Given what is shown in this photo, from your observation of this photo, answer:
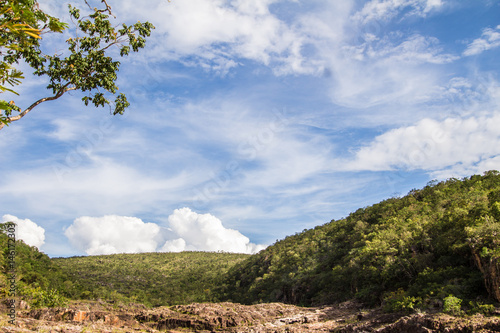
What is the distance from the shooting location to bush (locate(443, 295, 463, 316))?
59.2 feet

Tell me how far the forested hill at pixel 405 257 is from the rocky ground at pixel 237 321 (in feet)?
11.9

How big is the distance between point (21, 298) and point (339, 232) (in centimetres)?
5488

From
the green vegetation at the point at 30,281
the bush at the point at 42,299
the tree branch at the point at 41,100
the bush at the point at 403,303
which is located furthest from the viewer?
the bush at the point at 42,299

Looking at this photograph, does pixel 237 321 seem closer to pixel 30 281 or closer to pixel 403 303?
pixel 403 303

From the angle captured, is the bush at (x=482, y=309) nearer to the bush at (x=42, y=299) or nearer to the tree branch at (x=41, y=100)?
the tree branch at (x=41, y=100)

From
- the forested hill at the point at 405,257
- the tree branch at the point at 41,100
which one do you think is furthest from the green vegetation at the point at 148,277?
the tree branch at the point at 41,100

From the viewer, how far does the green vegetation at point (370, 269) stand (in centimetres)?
2159

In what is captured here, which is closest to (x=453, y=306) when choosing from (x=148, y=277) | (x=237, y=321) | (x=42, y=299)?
(x=237, y=321)

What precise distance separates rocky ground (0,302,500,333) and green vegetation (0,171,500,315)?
2.22m

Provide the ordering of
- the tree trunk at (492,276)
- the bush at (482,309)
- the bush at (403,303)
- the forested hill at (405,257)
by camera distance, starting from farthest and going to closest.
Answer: the bush at (403,303) < the forested hill at (405,257) < the tree trunk at (492,276) < the bush at (482,309)

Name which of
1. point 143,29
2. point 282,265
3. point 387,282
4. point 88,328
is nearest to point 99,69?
point 143,29

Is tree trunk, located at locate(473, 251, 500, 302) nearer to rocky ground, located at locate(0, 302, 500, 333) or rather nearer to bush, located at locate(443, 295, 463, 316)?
bush, located at locate(443, 295, 463, 316)

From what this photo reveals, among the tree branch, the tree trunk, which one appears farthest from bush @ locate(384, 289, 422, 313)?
the tree branch

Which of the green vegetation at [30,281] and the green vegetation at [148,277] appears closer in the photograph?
the green vegetation at [30,281]
